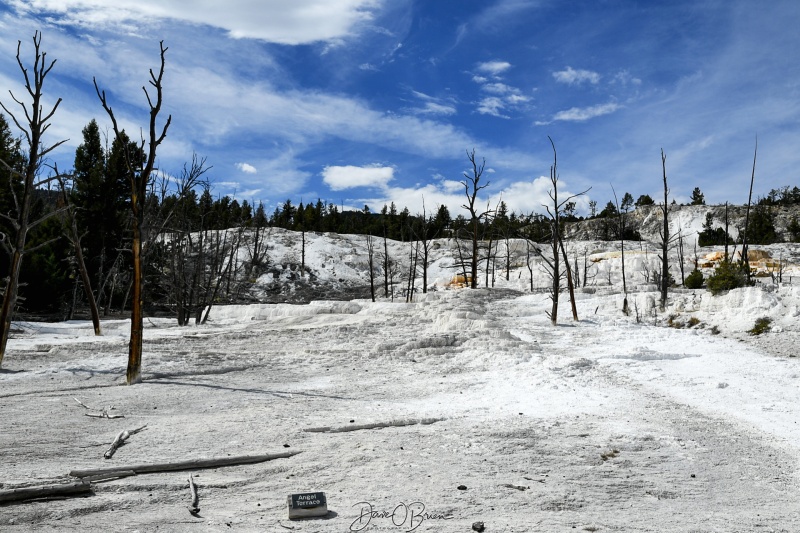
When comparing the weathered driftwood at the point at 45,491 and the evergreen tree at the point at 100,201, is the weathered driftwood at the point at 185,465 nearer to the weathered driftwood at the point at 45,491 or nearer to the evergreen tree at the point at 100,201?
the weathered driftwood at the point at 45,491

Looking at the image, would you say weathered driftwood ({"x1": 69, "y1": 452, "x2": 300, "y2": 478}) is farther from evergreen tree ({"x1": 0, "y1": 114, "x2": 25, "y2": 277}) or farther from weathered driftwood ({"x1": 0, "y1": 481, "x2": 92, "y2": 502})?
evergreen tree ({"x1": 0, "y1": 114, "x2": 25, "y2": 277})

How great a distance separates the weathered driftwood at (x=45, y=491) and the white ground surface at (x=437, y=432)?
10 centimetres

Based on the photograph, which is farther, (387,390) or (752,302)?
(752,302)

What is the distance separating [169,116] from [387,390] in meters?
6.75

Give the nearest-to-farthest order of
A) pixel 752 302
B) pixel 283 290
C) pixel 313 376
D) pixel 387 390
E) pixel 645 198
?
pixel 387 390
pixel 313 376
pixel 752 302
pixel 283 290
pixel 645 198

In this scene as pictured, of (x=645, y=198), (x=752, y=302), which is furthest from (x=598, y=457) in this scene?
(x=645, y=198)

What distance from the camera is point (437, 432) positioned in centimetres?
689

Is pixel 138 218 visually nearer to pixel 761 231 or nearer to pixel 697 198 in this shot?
pixel 761 231

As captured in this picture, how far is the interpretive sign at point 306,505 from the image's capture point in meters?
4.52

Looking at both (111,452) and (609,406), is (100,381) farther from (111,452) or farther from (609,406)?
(609,406)

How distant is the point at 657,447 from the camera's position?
21.6ft

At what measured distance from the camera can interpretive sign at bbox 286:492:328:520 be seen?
14.8 feet

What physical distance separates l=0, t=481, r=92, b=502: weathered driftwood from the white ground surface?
4.0 inches

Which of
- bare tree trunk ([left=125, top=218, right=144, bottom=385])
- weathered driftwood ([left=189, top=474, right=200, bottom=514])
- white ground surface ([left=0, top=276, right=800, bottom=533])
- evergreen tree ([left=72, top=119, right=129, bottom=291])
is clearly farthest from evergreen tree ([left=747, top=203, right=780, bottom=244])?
weathered driftwood ([left=189, top=474, right=200, bottom=514])
